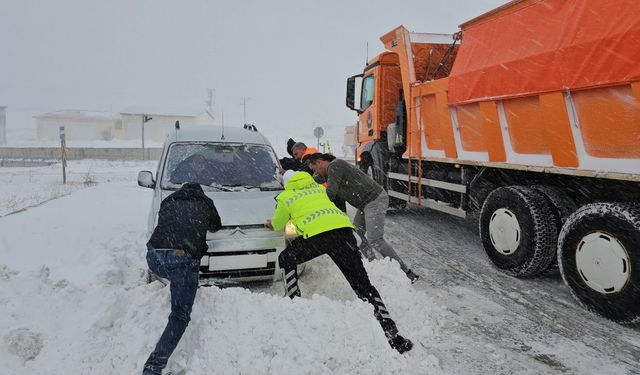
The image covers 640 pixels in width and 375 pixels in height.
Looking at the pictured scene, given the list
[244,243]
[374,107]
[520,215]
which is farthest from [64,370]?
[374,107]

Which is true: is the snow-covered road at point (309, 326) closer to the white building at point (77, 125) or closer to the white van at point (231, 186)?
the white van at point (231, 186)

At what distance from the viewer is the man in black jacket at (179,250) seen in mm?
3061

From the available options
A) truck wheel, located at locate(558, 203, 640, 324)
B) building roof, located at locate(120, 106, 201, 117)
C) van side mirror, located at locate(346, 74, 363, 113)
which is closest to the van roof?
van side mirror, located at locate(346, 74, 363, 113)

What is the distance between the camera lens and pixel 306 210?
12.7 ft

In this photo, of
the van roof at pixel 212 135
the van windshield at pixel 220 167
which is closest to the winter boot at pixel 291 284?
the van windshield at pixel 220 167

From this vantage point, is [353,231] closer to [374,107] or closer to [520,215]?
[520,215]

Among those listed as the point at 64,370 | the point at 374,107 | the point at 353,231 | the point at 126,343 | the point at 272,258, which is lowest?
the point at 64,370

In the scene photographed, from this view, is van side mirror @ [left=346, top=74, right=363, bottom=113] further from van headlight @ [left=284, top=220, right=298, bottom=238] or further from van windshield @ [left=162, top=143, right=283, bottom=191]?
van headlight @ [left=284, top=220, right=298, bottom=238]

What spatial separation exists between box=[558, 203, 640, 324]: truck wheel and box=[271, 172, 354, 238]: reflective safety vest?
2.19 m

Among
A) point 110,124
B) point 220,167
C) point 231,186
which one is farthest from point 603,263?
point 110,124

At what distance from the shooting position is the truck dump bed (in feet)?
12.1

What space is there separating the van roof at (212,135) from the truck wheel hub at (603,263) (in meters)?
4.04

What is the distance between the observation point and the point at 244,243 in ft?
13.6

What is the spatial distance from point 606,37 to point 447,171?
315 centimetres
